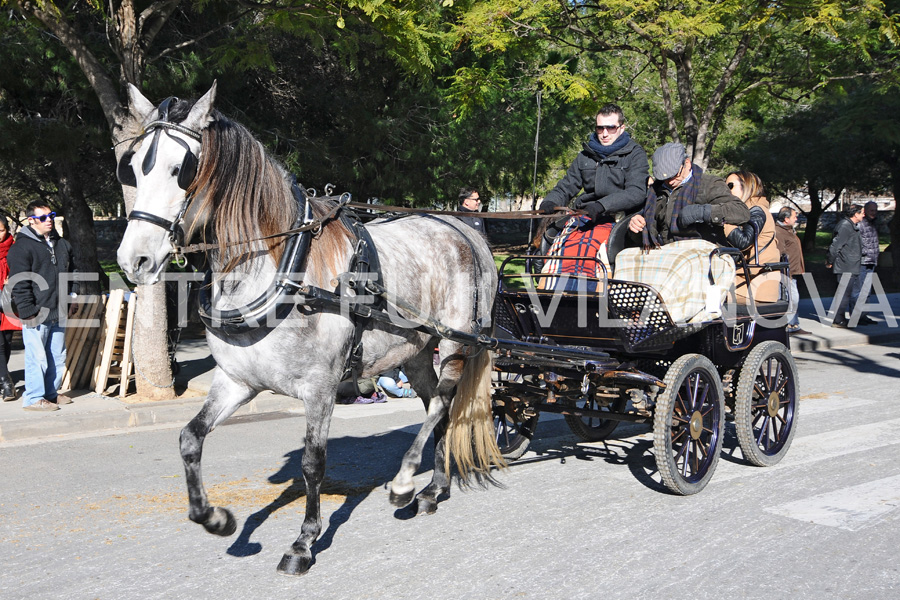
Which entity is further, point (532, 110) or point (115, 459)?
point (532, 110)

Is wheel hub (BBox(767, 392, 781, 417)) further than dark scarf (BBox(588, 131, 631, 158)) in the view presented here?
Yes

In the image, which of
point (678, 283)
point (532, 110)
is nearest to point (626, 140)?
point (678, 283)

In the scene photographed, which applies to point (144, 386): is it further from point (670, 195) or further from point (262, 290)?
point (670, 195)

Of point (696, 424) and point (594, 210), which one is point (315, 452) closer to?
point (696, 424)

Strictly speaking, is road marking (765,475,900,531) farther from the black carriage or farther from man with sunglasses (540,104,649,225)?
man with sunglasses (540,104,649,225)

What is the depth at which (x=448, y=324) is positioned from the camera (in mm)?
5602

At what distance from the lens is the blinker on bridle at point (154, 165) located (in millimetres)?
3957

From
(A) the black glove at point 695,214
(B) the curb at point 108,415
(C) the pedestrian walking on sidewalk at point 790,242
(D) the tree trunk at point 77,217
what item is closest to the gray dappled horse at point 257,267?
(A) the black glove at point 695,214

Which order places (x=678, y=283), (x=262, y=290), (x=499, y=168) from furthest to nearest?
(x=499, y=168) < (x=678, y=283) < (x=262, y=290)

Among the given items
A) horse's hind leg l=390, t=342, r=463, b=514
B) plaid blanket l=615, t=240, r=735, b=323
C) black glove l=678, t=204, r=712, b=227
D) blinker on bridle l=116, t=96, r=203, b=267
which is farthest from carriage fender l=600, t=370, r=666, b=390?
blinker on bridle l=116, t=96, r=203, b=267

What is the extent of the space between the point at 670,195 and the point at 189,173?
11.8 feet

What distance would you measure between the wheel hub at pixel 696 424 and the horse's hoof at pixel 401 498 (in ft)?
6.36

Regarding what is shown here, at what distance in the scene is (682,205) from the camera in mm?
6164

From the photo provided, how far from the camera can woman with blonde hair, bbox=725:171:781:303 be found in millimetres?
6641
